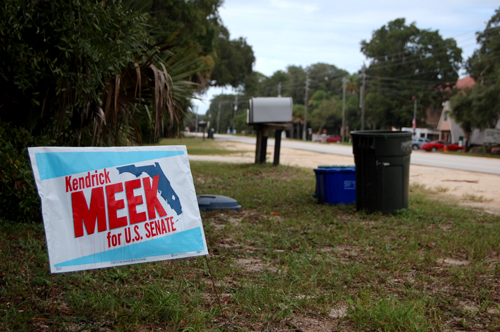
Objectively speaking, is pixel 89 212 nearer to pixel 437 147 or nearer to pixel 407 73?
pixel 437 147

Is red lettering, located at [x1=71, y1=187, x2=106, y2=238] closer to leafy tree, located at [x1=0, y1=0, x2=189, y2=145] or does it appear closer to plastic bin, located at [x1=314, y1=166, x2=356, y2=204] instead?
leafy tree, located at [x1=0, y1=0, x2=189, y2=145]

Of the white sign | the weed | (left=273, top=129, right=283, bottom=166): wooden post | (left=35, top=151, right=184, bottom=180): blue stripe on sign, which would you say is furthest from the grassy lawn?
the white sign

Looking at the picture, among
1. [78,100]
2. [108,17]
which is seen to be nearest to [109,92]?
[78,100]

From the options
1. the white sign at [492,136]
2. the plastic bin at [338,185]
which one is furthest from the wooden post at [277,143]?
the white sign at [492,136]

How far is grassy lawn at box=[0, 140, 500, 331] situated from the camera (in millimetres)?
3131

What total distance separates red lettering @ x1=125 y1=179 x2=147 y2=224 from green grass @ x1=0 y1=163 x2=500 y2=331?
0.63m

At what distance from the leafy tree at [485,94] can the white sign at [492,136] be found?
1.52 m

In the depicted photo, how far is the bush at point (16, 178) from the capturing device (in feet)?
16.5

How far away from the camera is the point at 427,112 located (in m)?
65.4

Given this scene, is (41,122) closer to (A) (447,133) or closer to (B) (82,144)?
(B) (82,144)

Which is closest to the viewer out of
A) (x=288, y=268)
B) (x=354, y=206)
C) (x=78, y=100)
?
(x=288, y=268)

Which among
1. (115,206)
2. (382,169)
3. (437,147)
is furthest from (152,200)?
(437,147)

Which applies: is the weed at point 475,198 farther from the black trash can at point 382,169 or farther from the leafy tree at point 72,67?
the leafy tree at point 72,67

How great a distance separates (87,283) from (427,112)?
67.4m
